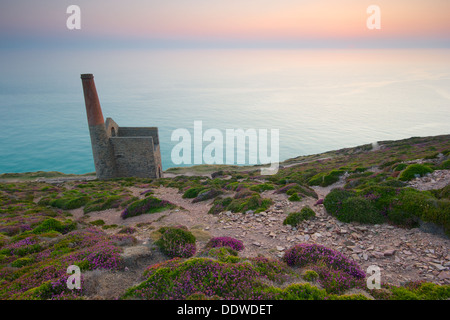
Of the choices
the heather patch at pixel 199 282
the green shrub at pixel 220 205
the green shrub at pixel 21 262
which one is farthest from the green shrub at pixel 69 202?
the heather patch at pixel 199 282

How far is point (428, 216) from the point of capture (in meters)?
9.90

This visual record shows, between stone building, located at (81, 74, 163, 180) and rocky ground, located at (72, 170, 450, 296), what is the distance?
67.5 ft

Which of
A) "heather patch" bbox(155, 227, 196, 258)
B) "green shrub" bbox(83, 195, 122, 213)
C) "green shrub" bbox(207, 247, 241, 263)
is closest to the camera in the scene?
"green shrub" bbox(207, 247, 241, 263)

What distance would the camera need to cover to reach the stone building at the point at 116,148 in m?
32.1

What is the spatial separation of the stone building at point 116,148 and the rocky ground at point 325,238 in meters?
20.6

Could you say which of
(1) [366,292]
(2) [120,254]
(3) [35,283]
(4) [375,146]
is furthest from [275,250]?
(4) [375,146]

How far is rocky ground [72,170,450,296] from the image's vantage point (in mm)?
7684

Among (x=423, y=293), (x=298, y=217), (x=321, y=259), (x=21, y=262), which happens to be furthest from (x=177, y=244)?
(x=423, y=293)

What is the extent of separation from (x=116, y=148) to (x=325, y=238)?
32689 millimetres

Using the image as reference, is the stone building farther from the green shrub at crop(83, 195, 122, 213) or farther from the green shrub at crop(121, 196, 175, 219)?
the green shrub at crop(121, 196, 175, 219)

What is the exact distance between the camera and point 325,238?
35.0 feet

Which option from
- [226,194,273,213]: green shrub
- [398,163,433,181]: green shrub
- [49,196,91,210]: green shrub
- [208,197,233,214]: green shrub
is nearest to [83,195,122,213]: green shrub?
[49,196,91,210]: green shrub

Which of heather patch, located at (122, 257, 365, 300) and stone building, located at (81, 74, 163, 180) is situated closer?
heather patch, located at (122, 257, 365, 300)
